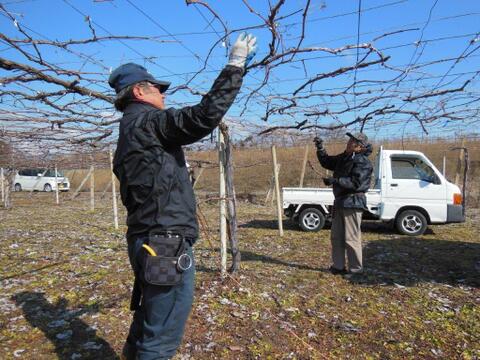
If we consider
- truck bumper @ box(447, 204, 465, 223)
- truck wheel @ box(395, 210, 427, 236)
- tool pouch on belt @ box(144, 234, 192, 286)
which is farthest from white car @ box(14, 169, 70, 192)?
tool pouch on belt @ box(144, 234, 192, 286)

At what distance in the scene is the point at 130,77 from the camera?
240 cm

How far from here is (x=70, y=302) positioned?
4699mm

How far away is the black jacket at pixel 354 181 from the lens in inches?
216

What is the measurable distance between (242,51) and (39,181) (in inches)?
1178

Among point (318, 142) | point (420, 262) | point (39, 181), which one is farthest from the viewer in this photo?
point (39, 181)

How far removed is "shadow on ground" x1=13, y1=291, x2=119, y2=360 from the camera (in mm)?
3479

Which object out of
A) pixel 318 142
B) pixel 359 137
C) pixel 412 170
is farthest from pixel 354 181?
pixel 412 170

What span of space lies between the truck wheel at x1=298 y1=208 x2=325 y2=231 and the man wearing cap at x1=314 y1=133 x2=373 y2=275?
4.03 meters

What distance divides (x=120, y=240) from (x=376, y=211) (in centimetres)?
587

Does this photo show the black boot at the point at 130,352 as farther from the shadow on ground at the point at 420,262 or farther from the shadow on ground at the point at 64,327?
the shadow on ground at the point at 420,262

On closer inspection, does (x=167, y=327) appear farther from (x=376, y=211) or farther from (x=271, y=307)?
(x=376, y=211)

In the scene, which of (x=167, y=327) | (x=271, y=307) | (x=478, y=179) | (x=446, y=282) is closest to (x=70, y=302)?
(x=271, y=307)

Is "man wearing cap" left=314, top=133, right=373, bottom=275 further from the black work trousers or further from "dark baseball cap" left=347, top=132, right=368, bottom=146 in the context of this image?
the black work trousers

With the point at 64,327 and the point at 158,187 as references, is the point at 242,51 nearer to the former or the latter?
the point at 158,187
